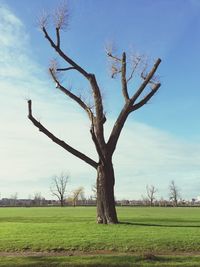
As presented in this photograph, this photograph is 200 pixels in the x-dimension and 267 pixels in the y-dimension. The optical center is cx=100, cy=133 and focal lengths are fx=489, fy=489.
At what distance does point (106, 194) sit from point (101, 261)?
44.2 ft

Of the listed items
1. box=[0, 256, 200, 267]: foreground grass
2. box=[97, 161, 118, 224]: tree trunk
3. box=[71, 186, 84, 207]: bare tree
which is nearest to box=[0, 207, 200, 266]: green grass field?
box=[0, 256, 200, 267]: foreground grass

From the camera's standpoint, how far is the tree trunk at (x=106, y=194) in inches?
1064

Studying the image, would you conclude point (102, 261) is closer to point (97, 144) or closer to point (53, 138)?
point (97, 144)

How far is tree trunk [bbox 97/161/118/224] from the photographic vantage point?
27031 mm

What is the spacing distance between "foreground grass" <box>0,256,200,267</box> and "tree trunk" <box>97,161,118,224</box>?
473 inches

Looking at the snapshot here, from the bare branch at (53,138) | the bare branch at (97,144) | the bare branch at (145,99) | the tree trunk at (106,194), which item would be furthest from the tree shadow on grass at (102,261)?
the bare branch at (145,99)

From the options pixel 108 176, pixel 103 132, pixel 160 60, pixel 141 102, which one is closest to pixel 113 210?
pixel 108 176

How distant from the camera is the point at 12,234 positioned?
21.8 meters

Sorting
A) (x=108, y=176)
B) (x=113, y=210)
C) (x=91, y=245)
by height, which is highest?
(x=108, y=176)

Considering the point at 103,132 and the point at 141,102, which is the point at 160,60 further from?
the point at 103,132

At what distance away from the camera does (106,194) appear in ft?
89.4

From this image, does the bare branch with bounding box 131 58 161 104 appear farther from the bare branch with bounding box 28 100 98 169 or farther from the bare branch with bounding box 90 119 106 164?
the bare branch with bounding box 28 100 98 169

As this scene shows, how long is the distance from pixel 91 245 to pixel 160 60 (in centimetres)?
1430

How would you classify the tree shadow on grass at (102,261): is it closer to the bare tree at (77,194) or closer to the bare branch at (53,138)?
the bare branch at (53,138)
